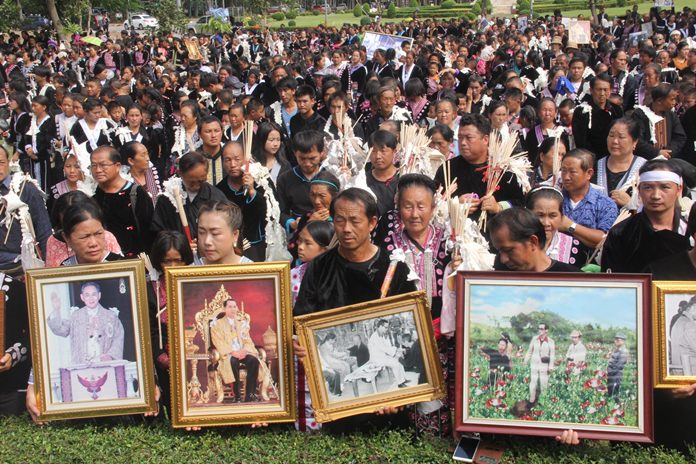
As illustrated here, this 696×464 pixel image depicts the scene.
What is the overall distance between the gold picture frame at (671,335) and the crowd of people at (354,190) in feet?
0.28

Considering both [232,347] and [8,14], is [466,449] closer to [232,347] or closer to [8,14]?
[232,347]

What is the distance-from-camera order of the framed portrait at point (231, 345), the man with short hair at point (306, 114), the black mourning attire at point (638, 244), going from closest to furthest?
the framed portrait at point (231, 345) → the black mourning attire at point (638, 244) → the man with short hair at point (306, 114)

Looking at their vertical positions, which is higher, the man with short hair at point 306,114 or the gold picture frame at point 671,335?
the man with short hair at point 306,114

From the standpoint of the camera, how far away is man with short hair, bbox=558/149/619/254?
216 inches

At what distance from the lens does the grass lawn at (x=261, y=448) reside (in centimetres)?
365

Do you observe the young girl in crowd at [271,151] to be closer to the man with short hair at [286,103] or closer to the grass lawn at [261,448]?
the man with short hair at [286,103]

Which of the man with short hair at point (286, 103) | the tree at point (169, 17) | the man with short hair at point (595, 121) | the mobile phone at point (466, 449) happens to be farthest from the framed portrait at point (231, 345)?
the tree at point (169, 17)

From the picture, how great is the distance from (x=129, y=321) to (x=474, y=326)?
1.67 meters

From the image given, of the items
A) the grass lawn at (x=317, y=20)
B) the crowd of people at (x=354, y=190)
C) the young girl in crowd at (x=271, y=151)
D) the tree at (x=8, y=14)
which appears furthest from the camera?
the grass lawn at (x=317, y=20)

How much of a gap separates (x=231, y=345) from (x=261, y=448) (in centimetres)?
55

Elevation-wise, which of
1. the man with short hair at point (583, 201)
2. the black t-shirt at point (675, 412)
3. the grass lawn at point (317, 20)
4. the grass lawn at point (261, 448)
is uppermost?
the grass lawn at point (317, 20)

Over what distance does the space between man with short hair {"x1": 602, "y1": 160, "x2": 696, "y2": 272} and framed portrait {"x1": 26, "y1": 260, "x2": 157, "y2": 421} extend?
2.76 meters

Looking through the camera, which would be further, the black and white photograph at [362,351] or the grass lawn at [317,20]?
the grass lawn at [317,20]

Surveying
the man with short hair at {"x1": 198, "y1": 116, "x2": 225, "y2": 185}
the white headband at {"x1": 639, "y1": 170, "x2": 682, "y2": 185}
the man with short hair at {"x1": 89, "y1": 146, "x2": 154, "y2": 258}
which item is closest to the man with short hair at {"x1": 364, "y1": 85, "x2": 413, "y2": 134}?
the man with short hair at {"x1": 198, "y1": 116, "x2": 225, "y2": 185}
